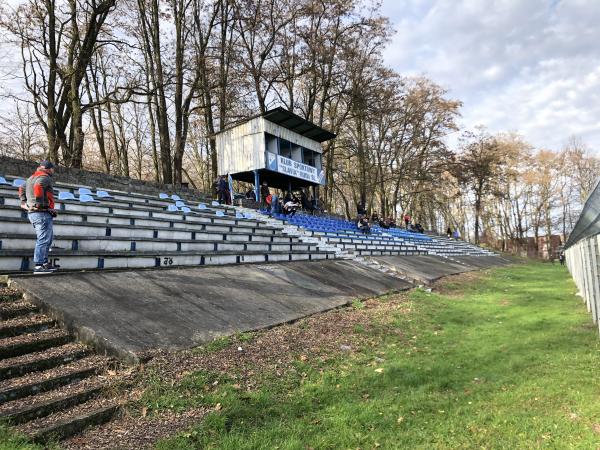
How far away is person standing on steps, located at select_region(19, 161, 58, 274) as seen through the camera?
5.98 meters

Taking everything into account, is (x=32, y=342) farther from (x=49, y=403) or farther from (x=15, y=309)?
(x=49, y=403)

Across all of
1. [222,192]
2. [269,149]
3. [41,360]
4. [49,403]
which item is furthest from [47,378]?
[269,149]

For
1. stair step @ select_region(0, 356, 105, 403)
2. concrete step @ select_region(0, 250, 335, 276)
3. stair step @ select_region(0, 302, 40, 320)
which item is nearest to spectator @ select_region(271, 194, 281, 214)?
concrete step @ select_region(0, 250, 335, 276)

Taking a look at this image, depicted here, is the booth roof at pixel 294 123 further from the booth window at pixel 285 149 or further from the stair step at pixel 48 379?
the stair step at pixel 48 379

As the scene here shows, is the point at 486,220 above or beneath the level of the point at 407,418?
above

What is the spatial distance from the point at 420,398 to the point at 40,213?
5903 mm

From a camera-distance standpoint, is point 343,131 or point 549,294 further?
point 343,131

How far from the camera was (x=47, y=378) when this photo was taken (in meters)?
3.74

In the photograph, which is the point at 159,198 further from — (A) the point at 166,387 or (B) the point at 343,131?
(B) the point at 343,131

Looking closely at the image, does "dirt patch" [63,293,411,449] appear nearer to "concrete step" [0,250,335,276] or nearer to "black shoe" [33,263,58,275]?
"black shoe" [33,263,58,275]

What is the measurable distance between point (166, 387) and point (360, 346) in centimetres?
314

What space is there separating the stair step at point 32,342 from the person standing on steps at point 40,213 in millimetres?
1899

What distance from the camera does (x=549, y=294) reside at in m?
11.7

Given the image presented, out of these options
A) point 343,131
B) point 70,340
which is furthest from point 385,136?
point 70,340
